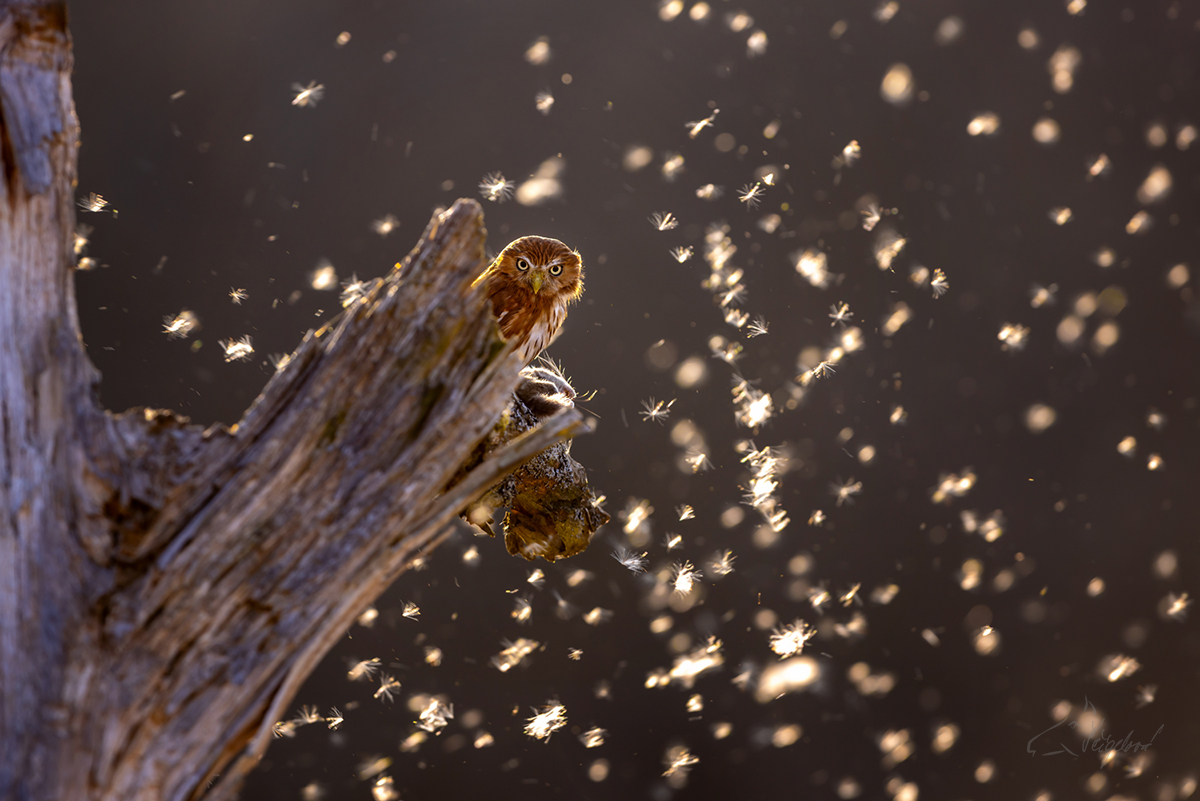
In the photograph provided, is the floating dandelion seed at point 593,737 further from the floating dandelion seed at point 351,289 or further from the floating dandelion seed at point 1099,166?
the floating dandelion seed at point 1099,166

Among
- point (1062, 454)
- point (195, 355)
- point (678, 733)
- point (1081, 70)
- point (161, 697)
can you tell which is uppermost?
point (1081, 70)

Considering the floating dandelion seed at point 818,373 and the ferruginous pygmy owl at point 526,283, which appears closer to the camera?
the ferruginous pygmy owl at point 526,283

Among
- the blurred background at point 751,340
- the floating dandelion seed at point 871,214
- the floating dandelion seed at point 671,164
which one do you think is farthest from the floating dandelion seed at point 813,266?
the floating dandelion seed at point 671,164

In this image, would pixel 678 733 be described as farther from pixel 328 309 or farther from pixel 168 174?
pixel 168 174

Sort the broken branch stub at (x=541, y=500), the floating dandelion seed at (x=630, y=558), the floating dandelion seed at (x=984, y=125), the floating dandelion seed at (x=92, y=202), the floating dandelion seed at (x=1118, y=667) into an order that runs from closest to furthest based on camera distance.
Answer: the broken branch stub at (x=541, y=500) < the floating dandelion seed at (x=92, y=202) < the floating dandelion seed at (x=630, y=558) < the floating dandelion seed at (x=984, y=125) < the floating dandelion seed at (x=1118, y=667)

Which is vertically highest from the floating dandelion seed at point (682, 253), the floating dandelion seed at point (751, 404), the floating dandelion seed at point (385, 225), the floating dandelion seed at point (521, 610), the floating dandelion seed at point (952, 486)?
the floating dandelion seed at point (385, 225)

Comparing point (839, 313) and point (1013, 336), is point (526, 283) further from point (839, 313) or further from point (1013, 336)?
point (1013, 336)

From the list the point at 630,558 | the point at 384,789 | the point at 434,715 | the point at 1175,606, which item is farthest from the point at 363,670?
the point at 1175,606

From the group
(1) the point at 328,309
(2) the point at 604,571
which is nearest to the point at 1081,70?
(2) the point at 604,571
